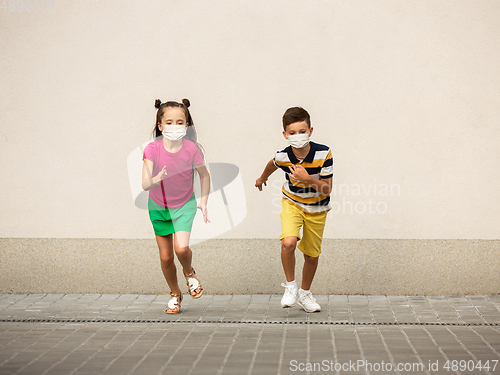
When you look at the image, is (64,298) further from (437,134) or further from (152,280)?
(437,134)

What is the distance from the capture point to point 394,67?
234 inches

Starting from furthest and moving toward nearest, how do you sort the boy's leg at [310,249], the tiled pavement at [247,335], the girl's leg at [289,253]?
the boy's leg at [310,249] → the girl's leg at [289,253] → the tiled pavement at [247,335]

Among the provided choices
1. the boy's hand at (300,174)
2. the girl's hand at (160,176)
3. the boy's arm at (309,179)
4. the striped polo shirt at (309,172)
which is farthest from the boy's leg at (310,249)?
the girl's hand at (160,176)

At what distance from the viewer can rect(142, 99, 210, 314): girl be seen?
5312 millimetres

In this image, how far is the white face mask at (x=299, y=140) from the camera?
512 centimetres

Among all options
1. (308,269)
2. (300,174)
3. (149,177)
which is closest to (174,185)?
(149,177)

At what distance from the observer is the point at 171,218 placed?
213 inches

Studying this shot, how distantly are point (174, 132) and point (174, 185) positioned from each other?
20.5 inches

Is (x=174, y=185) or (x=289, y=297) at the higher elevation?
(x=174, y=185)

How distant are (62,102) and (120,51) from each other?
88 cm

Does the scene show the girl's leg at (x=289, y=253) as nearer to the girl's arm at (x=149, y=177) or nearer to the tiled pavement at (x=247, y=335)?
the tiled pavement at (x=247, y=335)

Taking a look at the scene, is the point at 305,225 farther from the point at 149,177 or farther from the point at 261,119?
the point at 149,177

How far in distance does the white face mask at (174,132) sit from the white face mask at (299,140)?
1024mm

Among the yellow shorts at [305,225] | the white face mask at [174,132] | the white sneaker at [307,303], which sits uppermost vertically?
the white face mask at [174,132]
